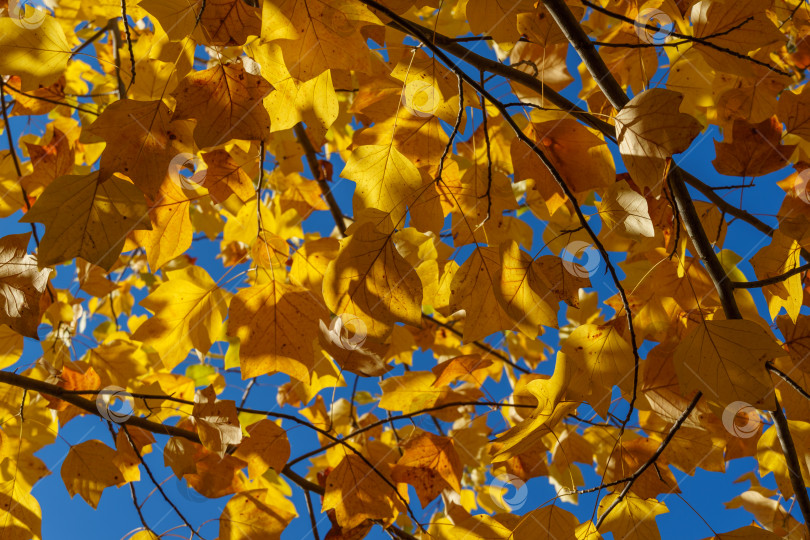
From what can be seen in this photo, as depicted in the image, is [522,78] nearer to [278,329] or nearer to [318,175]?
[278,329]

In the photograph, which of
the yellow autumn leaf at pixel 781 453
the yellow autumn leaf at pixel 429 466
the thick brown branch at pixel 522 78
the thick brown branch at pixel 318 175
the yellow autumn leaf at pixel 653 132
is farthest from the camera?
the thick brown branch at pixel 318 175

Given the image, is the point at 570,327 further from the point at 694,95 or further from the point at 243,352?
the point at 243,352

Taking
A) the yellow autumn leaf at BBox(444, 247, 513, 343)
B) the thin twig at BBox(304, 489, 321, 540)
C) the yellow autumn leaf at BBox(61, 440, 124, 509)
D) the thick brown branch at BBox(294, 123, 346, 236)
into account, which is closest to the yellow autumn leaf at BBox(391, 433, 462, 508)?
the thin twig at BBox(304, 489, 321, 540)

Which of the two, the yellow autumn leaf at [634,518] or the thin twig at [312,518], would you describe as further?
the thin twig at [312,518]

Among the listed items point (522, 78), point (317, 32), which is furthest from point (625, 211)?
point (317, 32)

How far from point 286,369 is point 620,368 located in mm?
592

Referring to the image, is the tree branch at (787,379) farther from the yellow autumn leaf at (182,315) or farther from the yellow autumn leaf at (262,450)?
the yellow autumn leaf at (182,315)

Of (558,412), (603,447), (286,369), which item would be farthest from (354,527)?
(603,447)

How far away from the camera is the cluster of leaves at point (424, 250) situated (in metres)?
0.74

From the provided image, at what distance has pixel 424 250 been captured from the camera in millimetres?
1039

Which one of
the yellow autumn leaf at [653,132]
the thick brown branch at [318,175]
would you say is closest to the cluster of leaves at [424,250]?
the yellow autumn leaf at [653,132]

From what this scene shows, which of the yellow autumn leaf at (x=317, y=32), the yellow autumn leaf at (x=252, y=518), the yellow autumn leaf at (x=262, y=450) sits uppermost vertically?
the yellow autumn leaf at (x=317, y=32)

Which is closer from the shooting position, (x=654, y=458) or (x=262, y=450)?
(x=654, y=458)

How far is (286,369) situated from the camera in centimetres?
96
